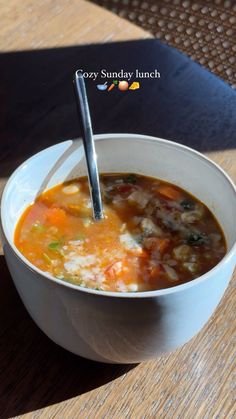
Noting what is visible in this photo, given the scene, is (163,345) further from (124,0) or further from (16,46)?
(124,0)

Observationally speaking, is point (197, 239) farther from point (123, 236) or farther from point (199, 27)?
point (199, 27)

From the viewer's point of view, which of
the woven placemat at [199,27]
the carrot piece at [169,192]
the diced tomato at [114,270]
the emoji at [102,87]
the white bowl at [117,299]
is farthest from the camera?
the woven placemat at [199,27]

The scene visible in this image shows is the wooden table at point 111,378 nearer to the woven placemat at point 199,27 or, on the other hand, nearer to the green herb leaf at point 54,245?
the green herb leaf at point 54,245

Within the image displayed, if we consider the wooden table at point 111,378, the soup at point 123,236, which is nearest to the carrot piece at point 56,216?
the soup at point 123,236

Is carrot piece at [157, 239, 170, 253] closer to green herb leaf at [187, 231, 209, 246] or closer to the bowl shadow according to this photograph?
green herb leaf at [187, 231, 209, 246]

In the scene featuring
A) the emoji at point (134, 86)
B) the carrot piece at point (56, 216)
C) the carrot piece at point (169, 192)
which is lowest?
the emoji at point (134, 86)

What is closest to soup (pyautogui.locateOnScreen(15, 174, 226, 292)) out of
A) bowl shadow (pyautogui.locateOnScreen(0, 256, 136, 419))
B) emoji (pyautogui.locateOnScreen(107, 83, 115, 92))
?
bowl shadow (pyautogui.locateOnScreen(0, 256, 136, 419))
